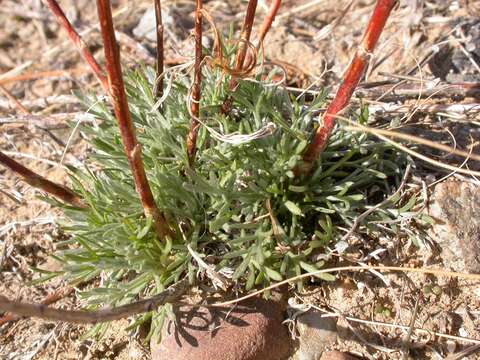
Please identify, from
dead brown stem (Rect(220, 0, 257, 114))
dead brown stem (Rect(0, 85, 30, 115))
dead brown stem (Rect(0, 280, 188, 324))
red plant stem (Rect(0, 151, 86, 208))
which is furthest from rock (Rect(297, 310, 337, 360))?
dead brown stem (Rect(0, 85, 30, 115))

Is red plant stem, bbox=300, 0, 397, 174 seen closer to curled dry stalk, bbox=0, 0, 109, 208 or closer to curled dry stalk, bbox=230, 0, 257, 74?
curled dry stalk, bbox=230, 0, 257, 74

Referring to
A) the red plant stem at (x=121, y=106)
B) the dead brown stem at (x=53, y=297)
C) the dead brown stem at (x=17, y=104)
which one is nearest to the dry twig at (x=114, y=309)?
the red plant stem at (x=121, y=106)

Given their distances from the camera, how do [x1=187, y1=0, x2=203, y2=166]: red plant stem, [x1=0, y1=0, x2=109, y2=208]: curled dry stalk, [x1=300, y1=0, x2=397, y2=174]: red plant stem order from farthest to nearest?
[x1=187, y1=0, x2=203, y2=166]: red plant stem
[x1=0, y1=0, x2=109, y2=208]: curled dry stalk
[x1=300, y1=0, x2=397, y2=174]: red plant stem

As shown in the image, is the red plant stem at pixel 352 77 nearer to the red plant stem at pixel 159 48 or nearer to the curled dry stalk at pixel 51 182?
the red plant stem at pixel 159 48

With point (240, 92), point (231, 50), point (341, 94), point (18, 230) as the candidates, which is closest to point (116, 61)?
point (341, 94)

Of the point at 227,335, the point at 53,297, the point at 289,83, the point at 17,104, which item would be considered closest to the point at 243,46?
the point at 289,83

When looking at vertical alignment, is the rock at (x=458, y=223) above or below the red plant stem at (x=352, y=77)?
below
